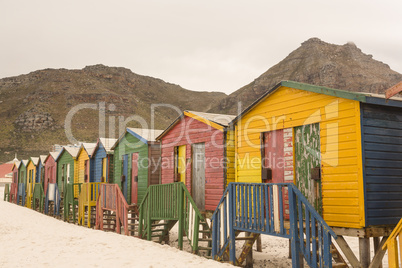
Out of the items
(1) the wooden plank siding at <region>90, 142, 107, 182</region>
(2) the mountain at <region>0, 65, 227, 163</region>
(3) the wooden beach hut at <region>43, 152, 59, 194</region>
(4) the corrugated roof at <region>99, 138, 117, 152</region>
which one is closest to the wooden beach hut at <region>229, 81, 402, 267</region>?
(4) the corrugated roof at <region>99, 138, 117, 152</region>

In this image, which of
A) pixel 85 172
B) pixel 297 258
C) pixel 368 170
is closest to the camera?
pixel 297 258

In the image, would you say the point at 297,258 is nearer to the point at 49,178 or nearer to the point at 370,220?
the point at 370,220

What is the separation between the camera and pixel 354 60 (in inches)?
4835

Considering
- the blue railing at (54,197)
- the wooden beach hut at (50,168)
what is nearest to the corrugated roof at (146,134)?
the blue railing at (54,197)

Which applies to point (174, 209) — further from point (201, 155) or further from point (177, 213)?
point (201, 155)

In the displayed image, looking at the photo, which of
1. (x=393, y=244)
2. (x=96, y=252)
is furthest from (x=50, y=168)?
(x=393, y=244)

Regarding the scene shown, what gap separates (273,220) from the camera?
29.1 ft

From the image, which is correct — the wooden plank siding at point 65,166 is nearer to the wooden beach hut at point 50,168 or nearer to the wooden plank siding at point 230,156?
the wooden beach hut at point 50,168

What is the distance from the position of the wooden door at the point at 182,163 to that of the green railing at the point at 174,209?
165cm

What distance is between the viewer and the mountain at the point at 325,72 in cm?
10756

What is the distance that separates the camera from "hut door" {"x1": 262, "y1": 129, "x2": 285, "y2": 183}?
11.0 metres

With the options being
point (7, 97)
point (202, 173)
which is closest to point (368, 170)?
point (202, 173)

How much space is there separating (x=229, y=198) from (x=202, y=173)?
13.8 ft

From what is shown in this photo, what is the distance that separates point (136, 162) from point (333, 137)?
1120cm
